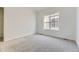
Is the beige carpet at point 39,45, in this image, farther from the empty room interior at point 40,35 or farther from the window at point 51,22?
the window at point 51,22

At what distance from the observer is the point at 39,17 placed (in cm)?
140

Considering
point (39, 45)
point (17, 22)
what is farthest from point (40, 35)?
point (17, 22)

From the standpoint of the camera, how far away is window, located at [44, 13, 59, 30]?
1364 millimetres

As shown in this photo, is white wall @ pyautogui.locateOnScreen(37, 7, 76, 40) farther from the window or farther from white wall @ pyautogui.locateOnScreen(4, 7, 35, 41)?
white wall @ pyautogui.locateOnScreen(4, 7, 35, 41)

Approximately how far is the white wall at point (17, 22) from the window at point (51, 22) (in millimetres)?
196

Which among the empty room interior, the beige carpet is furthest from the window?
the beige carpet

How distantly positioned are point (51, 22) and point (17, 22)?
1.53ft

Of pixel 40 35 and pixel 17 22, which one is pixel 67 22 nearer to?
pixel 40 35

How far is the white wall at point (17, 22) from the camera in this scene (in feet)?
4.38

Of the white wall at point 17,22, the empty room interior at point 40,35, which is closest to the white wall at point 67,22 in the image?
the empty room interior at point 40,35
